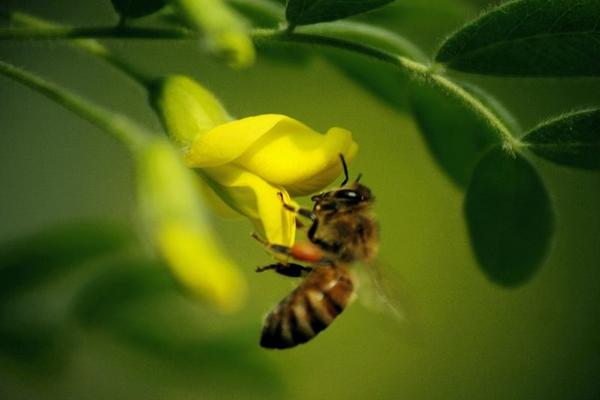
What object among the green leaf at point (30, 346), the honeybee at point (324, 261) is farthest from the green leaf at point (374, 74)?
the green leaf at point (30, 346)

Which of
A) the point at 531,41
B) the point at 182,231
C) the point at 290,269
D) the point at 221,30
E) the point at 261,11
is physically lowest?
the point at 182,231

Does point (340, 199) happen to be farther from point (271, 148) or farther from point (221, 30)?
point (221, 30)

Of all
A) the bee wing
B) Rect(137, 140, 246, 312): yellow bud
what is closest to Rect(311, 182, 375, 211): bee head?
the bee wing

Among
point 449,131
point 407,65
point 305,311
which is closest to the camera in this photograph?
point 407,65

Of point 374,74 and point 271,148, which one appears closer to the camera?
point 271,148

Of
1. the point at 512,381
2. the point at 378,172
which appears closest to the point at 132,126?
the point at 378,172

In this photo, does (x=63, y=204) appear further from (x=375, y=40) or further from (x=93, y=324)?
(x=375, y=40)

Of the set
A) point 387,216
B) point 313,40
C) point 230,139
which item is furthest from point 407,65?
point 387,216
